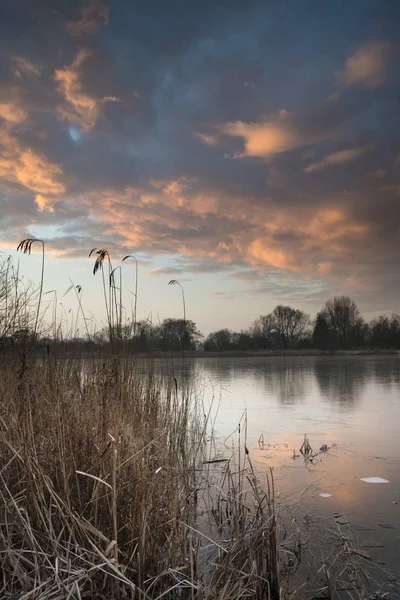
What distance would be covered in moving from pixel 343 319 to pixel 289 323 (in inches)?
439

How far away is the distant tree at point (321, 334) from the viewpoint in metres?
61.9

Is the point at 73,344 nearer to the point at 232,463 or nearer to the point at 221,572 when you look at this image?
the point at 232,463

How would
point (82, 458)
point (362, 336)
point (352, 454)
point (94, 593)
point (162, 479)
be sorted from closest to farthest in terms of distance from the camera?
point (94, 593) < point (82, 458) < point (162, 479) < point (352, 454) < point (362, 336)

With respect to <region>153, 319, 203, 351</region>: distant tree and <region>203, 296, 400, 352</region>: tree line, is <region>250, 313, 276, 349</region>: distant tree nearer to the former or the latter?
<region>203, 296, 400, 352</region>: tree line

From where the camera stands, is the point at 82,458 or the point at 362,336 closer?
the point at 82,458

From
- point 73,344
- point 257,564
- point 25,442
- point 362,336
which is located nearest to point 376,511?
point 257,564

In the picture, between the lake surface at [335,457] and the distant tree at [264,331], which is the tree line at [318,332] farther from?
the lake surface at [335,457]

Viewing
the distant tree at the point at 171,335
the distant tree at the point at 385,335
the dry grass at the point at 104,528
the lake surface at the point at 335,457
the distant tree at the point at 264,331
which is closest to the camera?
the dry grass at the point at 104,528

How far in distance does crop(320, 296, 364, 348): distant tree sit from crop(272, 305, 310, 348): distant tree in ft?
23.4

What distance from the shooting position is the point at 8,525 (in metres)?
2.63

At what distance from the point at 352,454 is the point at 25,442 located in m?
4.81

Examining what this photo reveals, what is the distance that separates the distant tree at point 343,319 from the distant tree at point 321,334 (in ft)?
2.65

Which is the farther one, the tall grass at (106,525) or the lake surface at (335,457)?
Answer: the lake surface at (335,457)

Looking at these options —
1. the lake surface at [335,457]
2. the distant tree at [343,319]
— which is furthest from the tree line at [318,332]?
the lake surface at [335,457]
